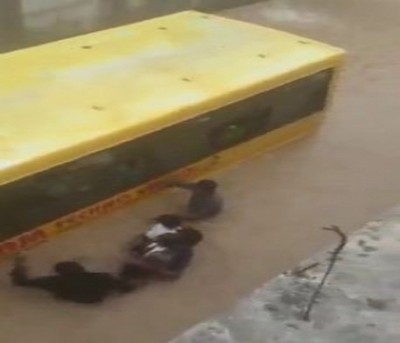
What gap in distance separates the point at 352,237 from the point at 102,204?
37cm

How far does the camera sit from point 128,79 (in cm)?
150

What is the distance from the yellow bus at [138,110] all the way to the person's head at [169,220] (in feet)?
0.23

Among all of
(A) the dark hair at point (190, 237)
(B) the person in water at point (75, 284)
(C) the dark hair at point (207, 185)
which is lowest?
(B) the person in water at point (75, 284)

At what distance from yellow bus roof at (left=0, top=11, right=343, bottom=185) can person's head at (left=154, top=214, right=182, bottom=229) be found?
0.42 feet

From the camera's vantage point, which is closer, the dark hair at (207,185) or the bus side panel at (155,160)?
the bus side panel at (155,160)

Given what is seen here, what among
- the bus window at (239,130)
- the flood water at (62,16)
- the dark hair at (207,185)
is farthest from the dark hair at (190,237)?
the flood water at (62,16)

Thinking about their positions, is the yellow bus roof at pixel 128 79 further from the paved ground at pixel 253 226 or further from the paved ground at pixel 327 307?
the paved ground at pixel 327 307

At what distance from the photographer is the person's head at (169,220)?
1.37 meters

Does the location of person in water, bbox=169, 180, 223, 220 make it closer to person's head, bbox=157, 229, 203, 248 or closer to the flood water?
person's head, bbox=157, 229, 203, 248

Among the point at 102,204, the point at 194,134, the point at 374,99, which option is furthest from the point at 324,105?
the point at 102,204

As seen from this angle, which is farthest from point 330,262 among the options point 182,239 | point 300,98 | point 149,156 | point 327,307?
point 300,98

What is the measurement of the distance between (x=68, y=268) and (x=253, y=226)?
30 cm

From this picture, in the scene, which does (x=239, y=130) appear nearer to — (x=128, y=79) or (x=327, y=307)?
(x=128, y=79)

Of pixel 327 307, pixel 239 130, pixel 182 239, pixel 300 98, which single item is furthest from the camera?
pixel 300 98
